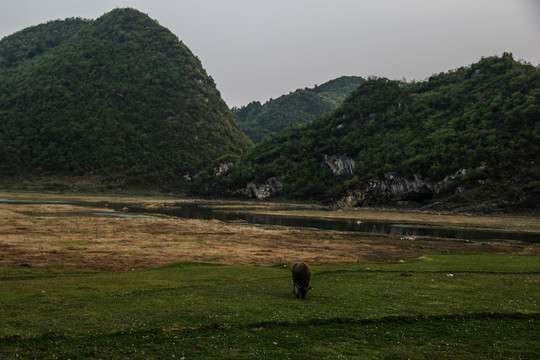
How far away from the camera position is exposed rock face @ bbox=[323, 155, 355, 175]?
17549 cm

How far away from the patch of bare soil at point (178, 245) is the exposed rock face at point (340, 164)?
383 ft

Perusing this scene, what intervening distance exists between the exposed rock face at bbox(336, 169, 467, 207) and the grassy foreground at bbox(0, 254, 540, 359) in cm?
10679

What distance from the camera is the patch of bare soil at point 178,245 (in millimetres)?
32875

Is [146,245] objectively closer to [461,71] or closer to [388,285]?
[388,285]

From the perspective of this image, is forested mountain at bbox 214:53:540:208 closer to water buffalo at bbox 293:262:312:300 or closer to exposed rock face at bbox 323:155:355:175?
exposed rock face at bbox 323:155:355:175

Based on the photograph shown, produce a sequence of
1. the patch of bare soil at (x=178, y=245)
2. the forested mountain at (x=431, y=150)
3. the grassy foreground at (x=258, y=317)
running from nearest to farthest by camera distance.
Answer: the grassy foreground at (x=258, y=317), the patch of bare soil at (x=178, y=245), the forested mountain at (x=431, y=150)

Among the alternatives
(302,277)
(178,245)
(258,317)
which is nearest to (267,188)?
(178,245)

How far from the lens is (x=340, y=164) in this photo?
591 ft

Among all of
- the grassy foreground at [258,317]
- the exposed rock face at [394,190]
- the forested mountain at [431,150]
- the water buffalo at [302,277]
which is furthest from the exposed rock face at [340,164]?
the water buffalo at [302,277]

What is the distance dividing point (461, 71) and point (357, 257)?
591 ft

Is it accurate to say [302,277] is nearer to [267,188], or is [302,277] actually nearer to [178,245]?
[178,245]

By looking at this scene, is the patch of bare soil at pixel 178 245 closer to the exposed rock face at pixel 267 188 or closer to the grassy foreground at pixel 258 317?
the grassy foreground at pixel 258 317

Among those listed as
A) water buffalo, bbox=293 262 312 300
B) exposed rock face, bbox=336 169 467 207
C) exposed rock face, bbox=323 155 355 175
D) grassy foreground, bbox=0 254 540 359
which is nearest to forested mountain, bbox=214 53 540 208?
exposed rock face, bbox=336 169 467 207

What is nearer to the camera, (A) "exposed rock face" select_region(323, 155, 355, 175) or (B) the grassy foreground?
(B) the grassy foreground
